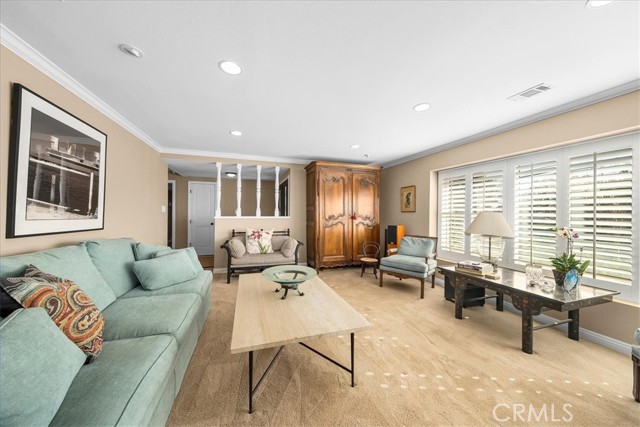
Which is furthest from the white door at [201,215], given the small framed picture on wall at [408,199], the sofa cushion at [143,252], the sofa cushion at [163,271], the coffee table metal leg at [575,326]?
the coffee table metal leg at [575,326]

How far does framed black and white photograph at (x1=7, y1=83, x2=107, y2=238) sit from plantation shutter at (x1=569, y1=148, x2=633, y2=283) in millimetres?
4890

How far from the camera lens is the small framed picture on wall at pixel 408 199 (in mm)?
4609

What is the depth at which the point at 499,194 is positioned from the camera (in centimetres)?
323

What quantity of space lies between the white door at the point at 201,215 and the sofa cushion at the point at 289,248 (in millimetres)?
3044

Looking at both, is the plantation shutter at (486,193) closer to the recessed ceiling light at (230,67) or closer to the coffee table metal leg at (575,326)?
the coffee table metal leg at (575,326)

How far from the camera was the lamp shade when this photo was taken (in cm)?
249

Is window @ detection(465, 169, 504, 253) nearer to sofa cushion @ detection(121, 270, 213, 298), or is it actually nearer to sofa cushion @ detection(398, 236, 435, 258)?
sofa cushion @ detection(398, 236, 435, 258)

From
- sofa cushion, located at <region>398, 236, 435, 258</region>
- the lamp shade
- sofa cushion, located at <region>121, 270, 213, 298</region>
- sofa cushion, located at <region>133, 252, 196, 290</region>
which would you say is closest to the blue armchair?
sofa cushion, located at <region>398, 236, 435, 258</region>

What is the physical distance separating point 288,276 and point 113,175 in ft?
8.11

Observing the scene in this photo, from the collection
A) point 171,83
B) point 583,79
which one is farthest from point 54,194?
point 583,79

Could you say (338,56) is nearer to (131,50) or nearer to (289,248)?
(131,50)

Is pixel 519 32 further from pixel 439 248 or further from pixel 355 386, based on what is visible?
pixel 439 248

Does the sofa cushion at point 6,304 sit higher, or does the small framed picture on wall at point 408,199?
the small framed picture on wall at point 408,199
